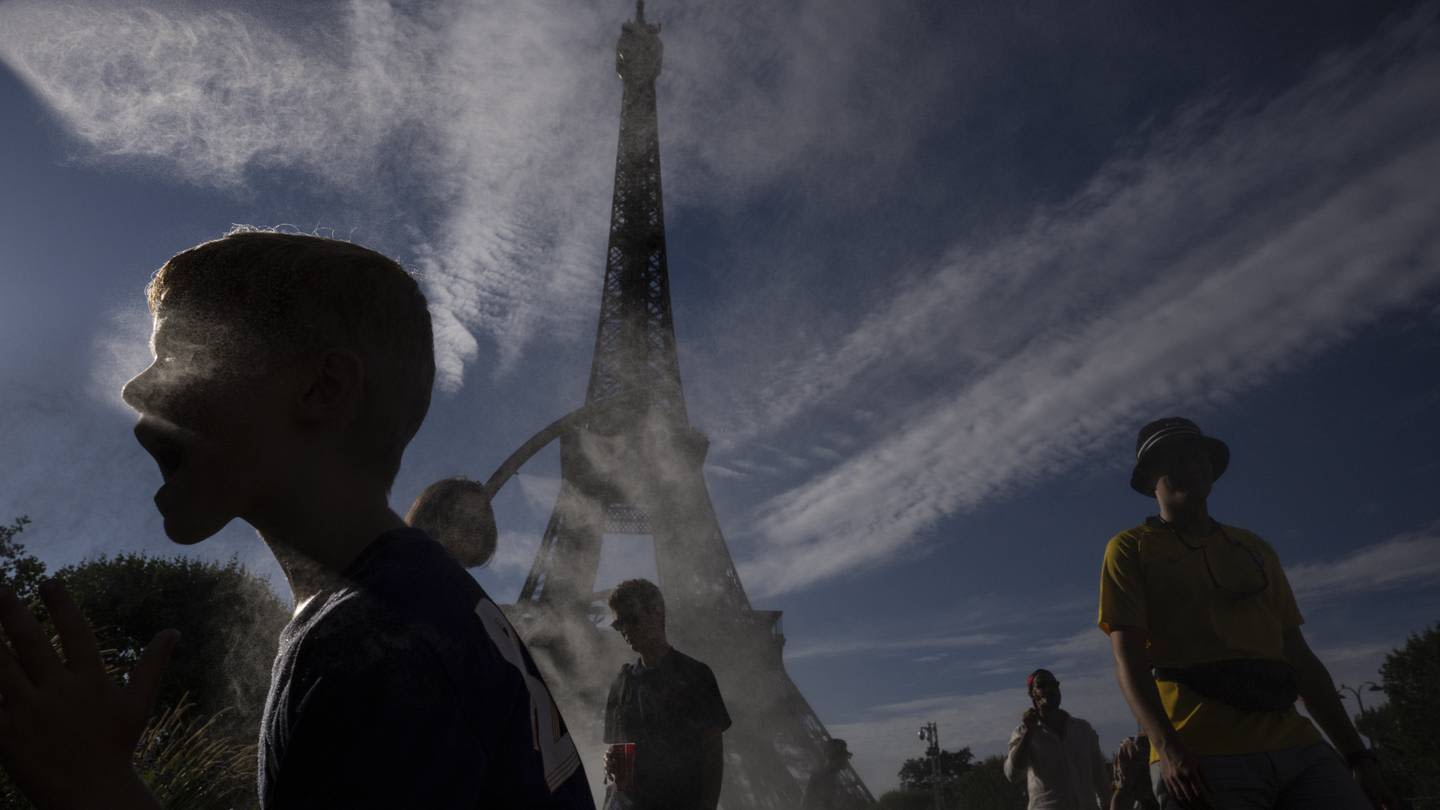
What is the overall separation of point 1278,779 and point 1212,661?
0.39m

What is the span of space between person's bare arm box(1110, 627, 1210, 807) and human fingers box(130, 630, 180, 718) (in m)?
3.01

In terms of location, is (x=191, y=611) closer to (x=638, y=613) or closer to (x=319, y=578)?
(x=638, y=613)

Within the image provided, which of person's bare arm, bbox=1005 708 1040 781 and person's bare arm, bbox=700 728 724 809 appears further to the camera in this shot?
person's bare arm, bbox=1005 708 1040 781

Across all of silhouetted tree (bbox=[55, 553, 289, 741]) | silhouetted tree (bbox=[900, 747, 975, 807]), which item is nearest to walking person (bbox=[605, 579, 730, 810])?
silhouetted tree (bbox=[55, 553, 289, 741])

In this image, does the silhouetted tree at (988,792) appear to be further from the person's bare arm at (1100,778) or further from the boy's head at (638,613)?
the boy's head at (638,613)

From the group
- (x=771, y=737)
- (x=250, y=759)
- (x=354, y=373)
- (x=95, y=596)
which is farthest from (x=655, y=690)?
(x=771, y=737)

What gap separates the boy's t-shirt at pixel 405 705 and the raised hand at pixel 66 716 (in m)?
0.12

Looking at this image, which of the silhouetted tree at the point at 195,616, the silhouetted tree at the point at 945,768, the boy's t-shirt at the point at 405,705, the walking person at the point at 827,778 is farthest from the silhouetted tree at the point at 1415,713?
the boy's t-shirt at the point at 405,705

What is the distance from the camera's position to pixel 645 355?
3192 centimetres

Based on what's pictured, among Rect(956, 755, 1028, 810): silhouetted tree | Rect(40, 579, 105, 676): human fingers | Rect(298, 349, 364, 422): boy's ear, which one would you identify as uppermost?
Rect(956, 755, 1028, 810): silhouetted tree

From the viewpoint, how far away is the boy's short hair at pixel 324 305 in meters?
1.04

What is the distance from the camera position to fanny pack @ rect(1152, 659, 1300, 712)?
2889 millimetres

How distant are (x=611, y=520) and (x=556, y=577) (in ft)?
14.3

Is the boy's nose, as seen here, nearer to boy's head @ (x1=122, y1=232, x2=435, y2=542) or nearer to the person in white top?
boy's head @ (x1=122, y1=232, x2=435, y2=542)
